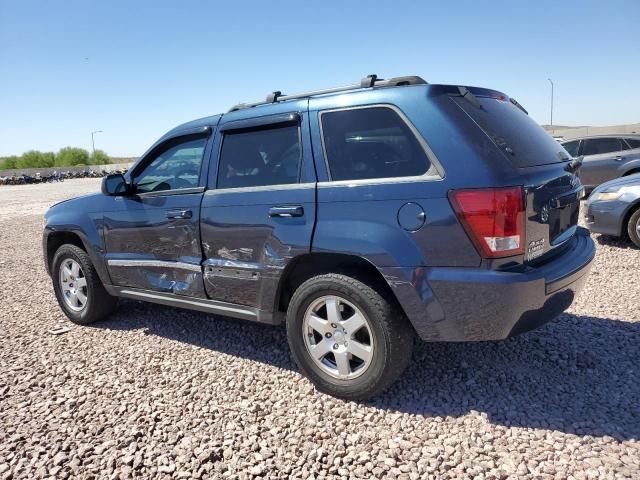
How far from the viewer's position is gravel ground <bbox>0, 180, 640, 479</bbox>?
2.36 metres

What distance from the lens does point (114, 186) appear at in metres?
3.90

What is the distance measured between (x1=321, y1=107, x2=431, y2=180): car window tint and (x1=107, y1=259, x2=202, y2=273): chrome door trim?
4.58ft

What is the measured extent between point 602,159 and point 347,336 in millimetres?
9363

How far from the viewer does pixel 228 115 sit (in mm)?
3535

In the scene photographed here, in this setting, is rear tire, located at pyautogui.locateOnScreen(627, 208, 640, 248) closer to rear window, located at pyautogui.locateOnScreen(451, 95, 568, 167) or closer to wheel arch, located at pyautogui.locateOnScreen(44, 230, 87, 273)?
rear window, located at pyautogui.locateOnScreen(451, 95, 568, 167)

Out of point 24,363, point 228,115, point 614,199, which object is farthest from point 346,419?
point 614,199

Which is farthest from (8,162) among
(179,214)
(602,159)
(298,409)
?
(298,409)

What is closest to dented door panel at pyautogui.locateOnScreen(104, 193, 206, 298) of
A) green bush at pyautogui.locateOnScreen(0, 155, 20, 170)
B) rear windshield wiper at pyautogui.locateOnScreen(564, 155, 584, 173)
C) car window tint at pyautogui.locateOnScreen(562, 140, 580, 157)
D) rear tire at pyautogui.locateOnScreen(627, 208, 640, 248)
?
rear windshield wiper at pyautogui.locateOnScreen(564, 155, 584, 173)

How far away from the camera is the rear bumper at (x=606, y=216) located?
640 centimetres

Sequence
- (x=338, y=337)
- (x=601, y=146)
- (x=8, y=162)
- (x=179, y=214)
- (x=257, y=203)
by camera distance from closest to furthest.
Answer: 1. (x=338, y=337)
2. (x=257, y=203)
3. (x=179, y=214)
4. (x=601, y=146)
5. (x=8, y=162)

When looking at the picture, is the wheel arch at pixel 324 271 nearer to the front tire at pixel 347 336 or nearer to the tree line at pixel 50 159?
the front tire at pixel 347 336

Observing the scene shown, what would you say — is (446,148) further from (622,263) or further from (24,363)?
(622,263)

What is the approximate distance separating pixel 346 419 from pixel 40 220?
14.8 meters

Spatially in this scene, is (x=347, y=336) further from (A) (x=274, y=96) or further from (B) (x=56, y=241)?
(B) (x=56, y=241)
